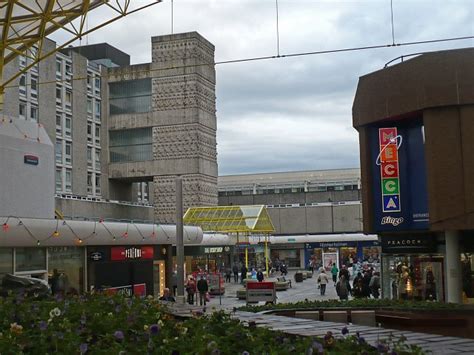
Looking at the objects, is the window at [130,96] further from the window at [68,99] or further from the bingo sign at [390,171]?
the bingo sign at [390,171]

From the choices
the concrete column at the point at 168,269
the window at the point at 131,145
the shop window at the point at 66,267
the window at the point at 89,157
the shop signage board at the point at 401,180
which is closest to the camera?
the shop signage board at the point at 401,180

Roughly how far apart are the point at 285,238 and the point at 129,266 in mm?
43822

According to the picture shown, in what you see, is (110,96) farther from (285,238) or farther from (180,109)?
(285,238)

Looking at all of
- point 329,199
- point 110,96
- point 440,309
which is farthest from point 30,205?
point 329,199

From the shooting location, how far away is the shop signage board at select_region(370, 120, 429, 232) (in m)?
25.9

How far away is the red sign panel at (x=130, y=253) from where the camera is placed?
31531 mm

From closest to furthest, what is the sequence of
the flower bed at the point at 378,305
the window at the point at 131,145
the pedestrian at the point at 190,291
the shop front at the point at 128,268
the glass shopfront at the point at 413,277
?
the flower bed at the point at 378,305, the glass shopfront at the point at 413,277, the shop front at the point at 128,268, the pedestrian at the point at 190,291, the window at the point at 131,145

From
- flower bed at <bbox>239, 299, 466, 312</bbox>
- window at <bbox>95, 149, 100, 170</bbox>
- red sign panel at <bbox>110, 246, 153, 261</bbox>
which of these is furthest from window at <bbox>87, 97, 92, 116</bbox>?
flower bed at <bbox>239, 299, 466, 312</bbox>

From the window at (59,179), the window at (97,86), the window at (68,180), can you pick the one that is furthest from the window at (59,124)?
the window at (97,86)

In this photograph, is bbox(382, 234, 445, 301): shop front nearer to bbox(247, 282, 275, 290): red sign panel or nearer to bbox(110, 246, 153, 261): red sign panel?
bbox(247, 282, 275, 290): red sign panel

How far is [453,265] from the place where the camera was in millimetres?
24656

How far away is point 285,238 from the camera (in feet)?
246

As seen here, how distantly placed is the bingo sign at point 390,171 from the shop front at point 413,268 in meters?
1.36

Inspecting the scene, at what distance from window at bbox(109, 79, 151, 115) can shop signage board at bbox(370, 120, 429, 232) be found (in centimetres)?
4658
